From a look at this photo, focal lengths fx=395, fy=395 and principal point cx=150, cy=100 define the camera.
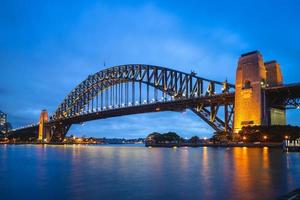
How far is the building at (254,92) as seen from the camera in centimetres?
6962

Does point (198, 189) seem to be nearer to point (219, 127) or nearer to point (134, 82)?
point (219, 127)

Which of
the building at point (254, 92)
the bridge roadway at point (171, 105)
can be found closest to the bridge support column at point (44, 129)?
the bridge roadway at point (171, 105)

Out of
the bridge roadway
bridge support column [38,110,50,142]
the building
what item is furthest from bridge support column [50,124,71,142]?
the building

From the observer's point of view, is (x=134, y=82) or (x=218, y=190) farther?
(x=134, y=82)

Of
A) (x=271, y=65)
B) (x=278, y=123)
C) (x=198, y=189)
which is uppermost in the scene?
(x=271, y=65)

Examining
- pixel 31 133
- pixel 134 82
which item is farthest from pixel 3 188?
pixel 31 133

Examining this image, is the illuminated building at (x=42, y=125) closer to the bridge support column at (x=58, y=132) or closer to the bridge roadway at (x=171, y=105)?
the bridge support column at (x=58, y=132)

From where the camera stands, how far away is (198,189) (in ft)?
64.3

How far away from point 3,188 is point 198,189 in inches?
389

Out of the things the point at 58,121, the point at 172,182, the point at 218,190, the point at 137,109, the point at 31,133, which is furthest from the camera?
the point at 31,133

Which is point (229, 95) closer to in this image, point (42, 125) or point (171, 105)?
point (171, 105)

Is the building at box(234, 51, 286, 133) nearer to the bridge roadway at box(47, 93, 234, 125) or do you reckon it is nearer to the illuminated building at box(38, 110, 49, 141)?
the bridge roadway at box(47, 93, 234, 125)

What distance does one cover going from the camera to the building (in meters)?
69.6

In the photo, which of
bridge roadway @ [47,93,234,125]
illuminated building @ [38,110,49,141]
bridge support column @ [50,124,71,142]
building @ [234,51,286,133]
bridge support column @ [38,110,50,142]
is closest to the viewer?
building @ [234,51,286,133]
